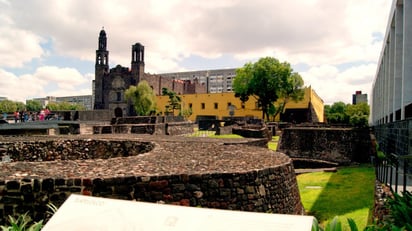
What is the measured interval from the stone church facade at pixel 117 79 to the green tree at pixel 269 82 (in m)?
20.9

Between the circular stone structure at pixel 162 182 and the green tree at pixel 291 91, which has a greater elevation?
the green tree at pixel 291 91

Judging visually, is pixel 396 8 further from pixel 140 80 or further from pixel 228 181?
pixel 140 80

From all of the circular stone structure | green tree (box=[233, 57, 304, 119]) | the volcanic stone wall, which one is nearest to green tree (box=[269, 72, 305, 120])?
green tree (box=[233, 57, 304, 119])

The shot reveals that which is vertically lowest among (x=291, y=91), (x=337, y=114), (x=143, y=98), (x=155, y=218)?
(x=155, y=218)

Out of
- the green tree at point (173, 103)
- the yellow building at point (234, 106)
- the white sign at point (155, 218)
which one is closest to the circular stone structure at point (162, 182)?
the white sign at point (155, 218)

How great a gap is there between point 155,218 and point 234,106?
5155cm

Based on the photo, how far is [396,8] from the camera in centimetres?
1455

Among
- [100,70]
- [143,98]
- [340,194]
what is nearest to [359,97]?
[143,98]

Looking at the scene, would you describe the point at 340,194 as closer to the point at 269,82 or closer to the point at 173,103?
the point at 269,82

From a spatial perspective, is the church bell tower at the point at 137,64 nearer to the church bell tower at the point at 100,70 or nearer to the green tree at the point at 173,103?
the church bell tower at the point at 100,70

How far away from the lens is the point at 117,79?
6531cm

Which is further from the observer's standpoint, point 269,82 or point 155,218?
point 269,82

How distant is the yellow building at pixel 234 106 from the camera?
52.3 m

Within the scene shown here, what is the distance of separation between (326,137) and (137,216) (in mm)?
19873
